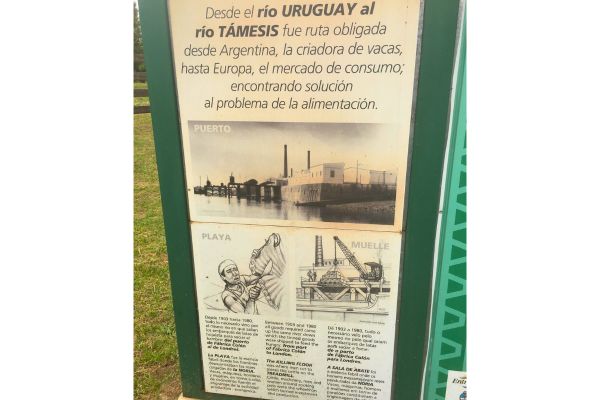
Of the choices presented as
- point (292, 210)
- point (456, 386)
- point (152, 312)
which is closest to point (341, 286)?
point (292, 210)

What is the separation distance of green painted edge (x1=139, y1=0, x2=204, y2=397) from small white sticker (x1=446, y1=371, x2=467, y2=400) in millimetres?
1040

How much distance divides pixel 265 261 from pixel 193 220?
0.32 meters

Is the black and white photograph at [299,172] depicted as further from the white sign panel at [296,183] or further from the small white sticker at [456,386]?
the small white sticker at [456,386]

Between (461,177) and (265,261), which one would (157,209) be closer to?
(265,261)

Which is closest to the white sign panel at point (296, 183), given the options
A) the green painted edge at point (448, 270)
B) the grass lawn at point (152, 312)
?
the green painted edge at point (448, 270)

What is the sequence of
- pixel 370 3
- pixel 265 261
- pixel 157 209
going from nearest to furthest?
pixel 370 3 < pixel 265 261 < pixel 157 209

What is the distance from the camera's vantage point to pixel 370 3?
131cm

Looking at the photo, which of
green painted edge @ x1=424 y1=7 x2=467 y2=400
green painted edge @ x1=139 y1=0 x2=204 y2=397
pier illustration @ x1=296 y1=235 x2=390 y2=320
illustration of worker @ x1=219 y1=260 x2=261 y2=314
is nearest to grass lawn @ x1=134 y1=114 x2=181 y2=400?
green painted edge @ x1=139 y1=0 x2=204 y2=397

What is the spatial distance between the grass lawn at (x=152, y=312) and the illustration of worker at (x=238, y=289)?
108cm

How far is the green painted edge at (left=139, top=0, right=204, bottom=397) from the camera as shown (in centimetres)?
146

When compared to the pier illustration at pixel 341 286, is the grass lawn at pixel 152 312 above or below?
below

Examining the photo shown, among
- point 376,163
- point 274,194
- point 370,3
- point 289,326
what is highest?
point 370,3

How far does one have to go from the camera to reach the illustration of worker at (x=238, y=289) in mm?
1700

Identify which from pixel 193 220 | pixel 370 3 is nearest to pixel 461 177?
pixel 370 3
